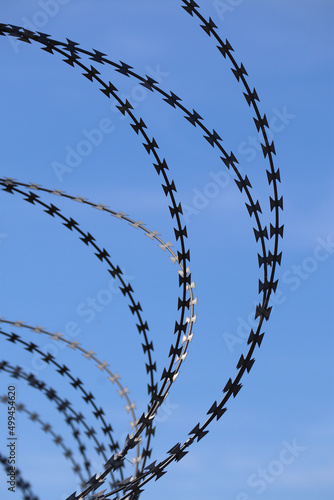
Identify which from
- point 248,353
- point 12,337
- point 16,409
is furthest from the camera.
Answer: point 16,409

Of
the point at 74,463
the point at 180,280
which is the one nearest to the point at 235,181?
the point at 180,280

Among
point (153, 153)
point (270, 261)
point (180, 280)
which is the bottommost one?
point (270, 261)

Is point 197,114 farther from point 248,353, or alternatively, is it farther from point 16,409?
point 16,409

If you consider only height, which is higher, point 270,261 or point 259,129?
point 259,129

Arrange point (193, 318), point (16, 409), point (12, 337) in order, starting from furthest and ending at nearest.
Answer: point (16, 409)
point (12, 337)
point (193, 318)

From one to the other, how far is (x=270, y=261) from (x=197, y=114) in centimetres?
163

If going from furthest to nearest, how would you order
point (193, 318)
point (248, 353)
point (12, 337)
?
point (12, 337) → point (193, 318) → point (248, 353)

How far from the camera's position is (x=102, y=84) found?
24.5 feet

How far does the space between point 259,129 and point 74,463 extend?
19.2ft

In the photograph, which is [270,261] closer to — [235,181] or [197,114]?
[235,181]

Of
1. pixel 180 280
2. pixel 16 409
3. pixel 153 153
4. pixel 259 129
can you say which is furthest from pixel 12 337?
pixel 259 129

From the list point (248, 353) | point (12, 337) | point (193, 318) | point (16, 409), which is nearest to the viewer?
point (248, 353)

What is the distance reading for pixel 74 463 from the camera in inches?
432

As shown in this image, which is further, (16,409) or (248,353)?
(16,409)
